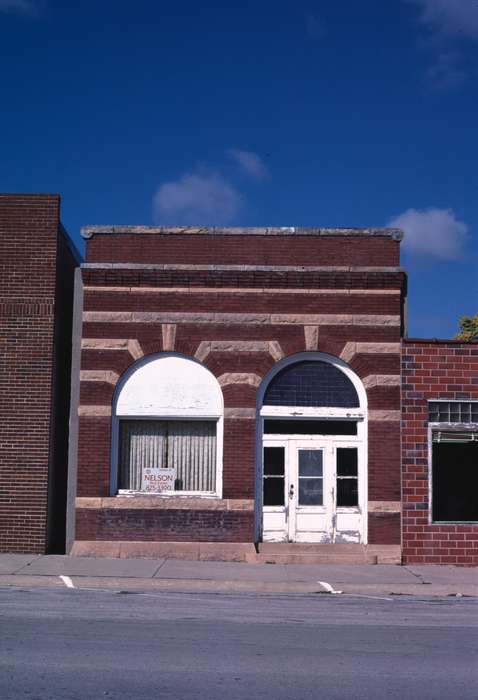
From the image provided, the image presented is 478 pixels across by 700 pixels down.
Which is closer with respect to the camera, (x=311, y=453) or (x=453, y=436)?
(x=453, y=436)

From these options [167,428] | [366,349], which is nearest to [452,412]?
[366,349]

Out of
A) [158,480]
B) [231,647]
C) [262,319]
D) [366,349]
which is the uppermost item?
[262,319]

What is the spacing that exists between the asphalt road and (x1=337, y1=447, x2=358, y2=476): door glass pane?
4059 mm

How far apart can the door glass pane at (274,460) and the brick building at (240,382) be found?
2 cm

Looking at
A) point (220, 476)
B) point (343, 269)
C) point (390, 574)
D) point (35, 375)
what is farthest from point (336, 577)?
→ point (35, 375)

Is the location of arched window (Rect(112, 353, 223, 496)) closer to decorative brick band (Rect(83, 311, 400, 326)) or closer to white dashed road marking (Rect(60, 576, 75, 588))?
decorative brick band (Rect(83, 311, 400, 326))

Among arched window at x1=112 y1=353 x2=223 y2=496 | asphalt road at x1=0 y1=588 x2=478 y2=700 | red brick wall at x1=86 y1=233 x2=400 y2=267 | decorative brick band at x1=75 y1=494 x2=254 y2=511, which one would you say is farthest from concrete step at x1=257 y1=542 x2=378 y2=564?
red brick wall at x1=86 y1=233 x2=400 y2=267

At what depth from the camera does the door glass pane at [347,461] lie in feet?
51.5

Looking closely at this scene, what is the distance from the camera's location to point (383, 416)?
50.8 feet

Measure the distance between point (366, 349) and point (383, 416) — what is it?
130 centimetres

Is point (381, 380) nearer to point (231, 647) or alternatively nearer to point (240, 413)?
point (240, 413)

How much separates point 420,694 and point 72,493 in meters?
9.80

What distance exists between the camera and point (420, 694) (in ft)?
22.3

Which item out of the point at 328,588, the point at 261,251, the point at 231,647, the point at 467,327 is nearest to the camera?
the point at 231,647
